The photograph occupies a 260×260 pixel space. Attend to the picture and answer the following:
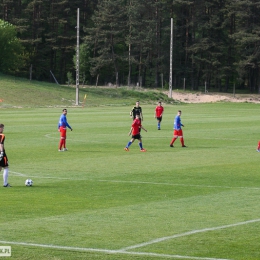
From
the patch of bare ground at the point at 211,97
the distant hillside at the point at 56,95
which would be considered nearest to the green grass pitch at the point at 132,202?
the distant hillside at the point at 56,95

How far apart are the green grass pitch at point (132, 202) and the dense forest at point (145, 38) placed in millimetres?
84106

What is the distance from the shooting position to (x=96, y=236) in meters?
14.3

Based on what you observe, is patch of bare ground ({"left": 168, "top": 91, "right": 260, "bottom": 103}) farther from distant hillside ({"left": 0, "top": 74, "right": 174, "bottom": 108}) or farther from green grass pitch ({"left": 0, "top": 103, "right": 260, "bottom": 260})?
green grass pitch ({"left": 0, "top": 103, "right": 260, "bottom": 260})

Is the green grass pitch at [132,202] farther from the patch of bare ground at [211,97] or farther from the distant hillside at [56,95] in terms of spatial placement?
the patch of bare ground at [211,97]

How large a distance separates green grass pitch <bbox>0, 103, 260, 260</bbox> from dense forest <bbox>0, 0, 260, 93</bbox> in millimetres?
84106

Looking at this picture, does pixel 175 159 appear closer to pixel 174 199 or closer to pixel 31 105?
pixel 174 199

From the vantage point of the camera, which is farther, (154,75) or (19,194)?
(154,75)

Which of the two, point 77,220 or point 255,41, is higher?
point 255,41

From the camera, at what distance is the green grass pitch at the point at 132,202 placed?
13.4m

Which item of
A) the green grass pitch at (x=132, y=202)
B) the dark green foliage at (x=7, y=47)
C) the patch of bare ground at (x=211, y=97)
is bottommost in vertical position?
the patch of bare ground at (x=211, y=97)

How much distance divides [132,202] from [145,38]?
10520cm

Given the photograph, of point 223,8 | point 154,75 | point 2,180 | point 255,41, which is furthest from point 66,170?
point 154,75

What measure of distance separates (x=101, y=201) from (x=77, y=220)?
287 centimetres

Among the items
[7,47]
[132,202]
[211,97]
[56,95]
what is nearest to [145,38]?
[211,97]
